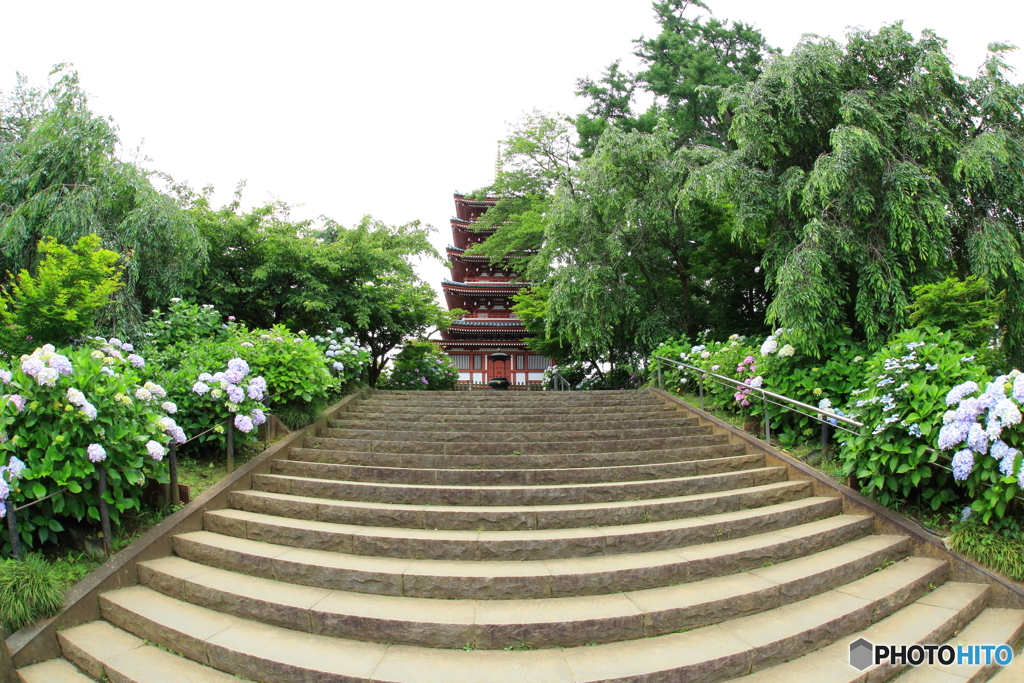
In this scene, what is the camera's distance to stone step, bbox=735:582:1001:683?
2.91 metres

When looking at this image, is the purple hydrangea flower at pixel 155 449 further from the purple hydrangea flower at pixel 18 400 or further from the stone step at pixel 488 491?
the stone step at pixel 488 491

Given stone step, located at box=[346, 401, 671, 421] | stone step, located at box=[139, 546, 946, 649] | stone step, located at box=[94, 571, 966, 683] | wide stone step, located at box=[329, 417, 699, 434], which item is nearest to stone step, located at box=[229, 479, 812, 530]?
stone step, located at box=[139, 546, 946, 649]

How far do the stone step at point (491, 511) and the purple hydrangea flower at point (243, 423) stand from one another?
638 mm

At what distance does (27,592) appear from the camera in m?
3.32

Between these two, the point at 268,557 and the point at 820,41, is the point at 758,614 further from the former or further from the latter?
the point at 820,41

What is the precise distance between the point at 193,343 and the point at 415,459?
13.6 feet

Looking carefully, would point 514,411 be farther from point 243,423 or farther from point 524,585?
point 524,585

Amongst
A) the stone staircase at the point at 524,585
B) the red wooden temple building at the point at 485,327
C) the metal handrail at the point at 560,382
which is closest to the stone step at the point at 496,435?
the stone staircase at the point at 524,585

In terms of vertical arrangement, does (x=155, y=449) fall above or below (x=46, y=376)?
below

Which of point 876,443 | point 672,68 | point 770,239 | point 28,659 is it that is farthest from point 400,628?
point 672,68

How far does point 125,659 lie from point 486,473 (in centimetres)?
299

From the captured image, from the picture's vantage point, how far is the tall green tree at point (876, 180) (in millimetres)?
6559

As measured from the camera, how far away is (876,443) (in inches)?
185

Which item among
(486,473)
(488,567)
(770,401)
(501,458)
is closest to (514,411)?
(501,458)
